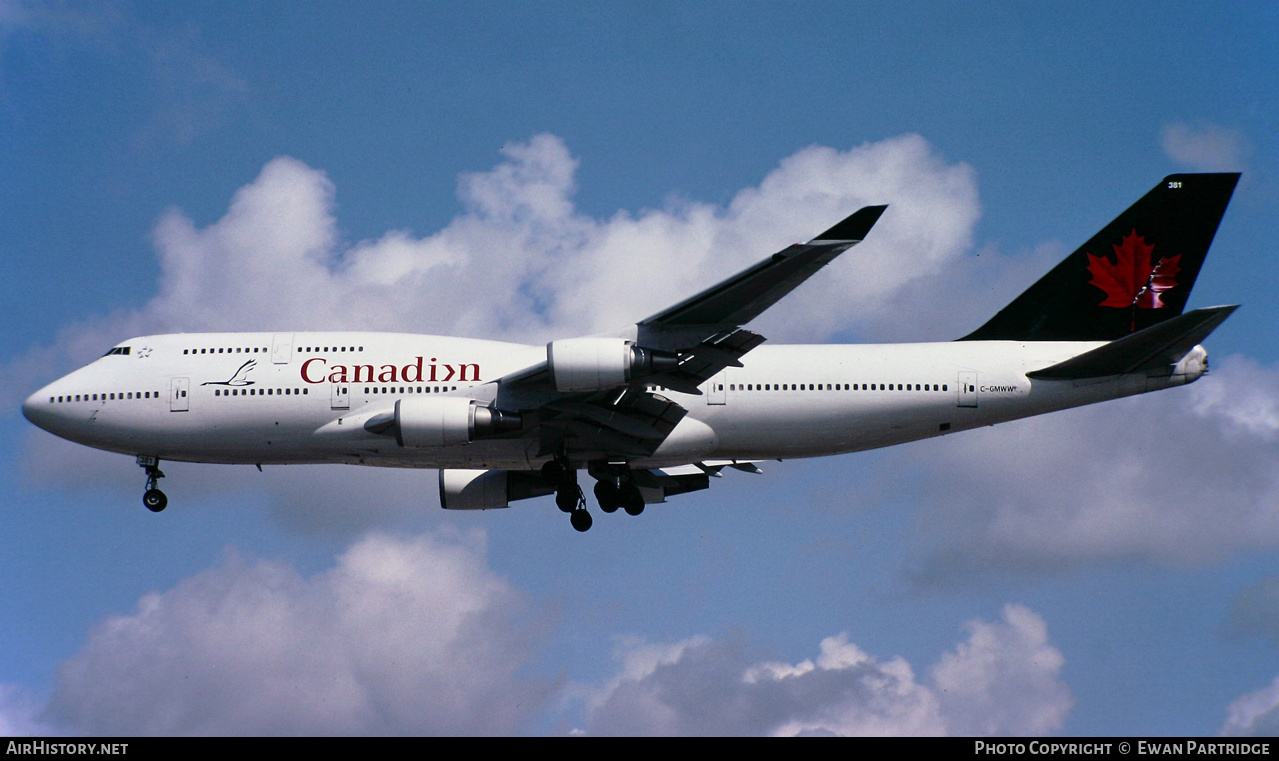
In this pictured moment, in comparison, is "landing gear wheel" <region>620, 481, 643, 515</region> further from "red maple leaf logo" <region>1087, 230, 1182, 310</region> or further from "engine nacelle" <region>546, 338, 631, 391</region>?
"red maple leaf logo" <region>1087, 230, 1182, 310</region>

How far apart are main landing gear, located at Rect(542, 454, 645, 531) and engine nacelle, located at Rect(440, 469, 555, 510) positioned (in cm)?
297

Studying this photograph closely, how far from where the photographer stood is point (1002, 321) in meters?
32.8

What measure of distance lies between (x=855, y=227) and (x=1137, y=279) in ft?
42.3

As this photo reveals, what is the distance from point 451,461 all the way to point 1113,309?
17260 millimetres

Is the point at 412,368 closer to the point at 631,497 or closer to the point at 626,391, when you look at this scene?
the point at 626,391

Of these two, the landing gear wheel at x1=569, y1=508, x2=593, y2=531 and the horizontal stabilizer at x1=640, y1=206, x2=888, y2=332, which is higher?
the horizontal stabilizer at x1=640, y1=206, x2=888, y2=332

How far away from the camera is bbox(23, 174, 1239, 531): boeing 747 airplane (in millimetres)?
29875

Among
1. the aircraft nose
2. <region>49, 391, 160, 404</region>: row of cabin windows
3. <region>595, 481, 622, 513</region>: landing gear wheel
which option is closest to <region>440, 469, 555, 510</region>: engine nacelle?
<region>595, 481, 622, 513</region>: landing gear wheel

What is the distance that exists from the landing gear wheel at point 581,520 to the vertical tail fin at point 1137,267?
10816 mm

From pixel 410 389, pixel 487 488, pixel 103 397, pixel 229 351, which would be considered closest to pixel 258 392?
pixel 229 351

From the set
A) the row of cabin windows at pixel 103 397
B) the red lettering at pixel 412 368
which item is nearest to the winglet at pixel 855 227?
the red lettering at pixel 412 368
